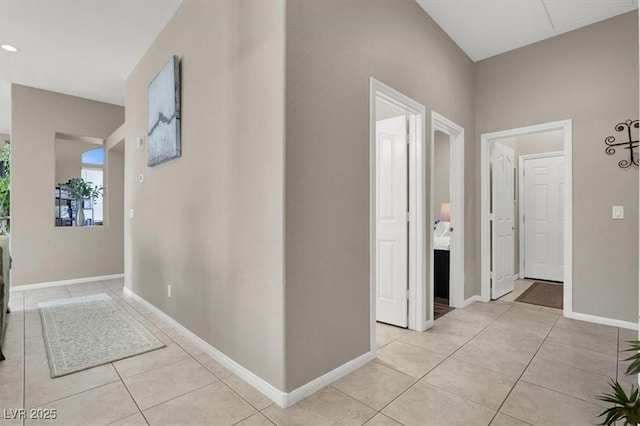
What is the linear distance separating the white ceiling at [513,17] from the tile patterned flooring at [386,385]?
121 inches

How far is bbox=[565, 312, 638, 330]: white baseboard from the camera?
309cm

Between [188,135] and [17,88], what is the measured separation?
13.2 ft

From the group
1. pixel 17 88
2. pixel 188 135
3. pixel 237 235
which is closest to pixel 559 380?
pixel 237 235

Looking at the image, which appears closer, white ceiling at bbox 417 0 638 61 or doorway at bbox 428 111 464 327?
white ceiling at bbox 417 0 638 61

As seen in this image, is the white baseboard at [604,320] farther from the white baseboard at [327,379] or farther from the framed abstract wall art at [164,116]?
the framed abstract wall art at [164,116]

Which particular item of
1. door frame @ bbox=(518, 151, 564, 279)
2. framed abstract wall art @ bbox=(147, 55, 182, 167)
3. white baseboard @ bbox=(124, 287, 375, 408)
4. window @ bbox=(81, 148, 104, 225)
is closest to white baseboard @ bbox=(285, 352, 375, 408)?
white baseboard @ bbox=(124, 287, 375, 408)

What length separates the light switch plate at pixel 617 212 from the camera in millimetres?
3168

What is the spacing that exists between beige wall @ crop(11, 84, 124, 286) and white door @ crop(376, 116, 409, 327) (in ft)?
16.1

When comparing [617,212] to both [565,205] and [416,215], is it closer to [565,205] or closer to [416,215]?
[565,205]

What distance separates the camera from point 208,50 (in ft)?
8.49

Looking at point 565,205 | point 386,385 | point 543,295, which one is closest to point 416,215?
point 386,385

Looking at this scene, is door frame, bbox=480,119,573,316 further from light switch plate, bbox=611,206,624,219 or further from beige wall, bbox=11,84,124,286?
beige wall, bbox=11,84,124,286

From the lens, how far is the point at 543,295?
4.39 metres

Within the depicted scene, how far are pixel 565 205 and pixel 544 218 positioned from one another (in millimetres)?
2282
